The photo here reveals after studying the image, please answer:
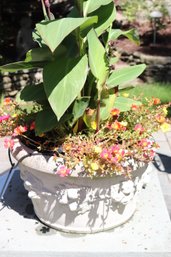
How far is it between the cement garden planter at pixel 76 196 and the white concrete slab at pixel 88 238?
5cm

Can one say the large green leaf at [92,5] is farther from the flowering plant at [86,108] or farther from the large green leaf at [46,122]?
the large green leaf at [46,122]

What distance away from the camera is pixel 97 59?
180cm

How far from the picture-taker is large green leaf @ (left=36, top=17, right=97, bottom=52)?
1472 millimetres

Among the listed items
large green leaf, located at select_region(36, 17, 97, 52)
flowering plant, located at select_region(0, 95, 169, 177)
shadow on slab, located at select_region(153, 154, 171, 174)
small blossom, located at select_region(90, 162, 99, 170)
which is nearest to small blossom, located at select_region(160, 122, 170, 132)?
flowering plant, located at select_region(0, 95, 169, 177)

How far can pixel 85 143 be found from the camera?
1.86 m

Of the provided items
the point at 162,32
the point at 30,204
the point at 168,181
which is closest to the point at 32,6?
the point at 162,32

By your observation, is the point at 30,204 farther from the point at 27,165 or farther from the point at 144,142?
the point at 144,142

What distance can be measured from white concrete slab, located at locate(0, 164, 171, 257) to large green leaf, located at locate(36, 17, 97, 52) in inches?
35.9

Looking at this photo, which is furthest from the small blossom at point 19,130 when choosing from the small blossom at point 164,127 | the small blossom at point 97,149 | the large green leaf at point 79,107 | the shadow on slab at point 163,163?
the shadow on slab at point 163,163

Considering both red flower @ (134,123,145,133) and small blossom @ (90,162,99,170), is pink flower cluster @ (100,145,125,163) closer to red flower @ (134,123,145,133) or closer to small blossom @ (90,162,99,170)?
small blossom @ (90,162,99,170)

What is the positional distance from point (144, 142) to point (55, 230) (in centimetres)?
60

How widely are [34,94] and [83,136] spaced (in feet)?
0.97

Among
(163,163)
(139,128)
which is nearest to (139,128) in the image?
(139,128)

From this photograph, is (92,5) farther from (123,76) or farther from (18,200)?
(18,200)
